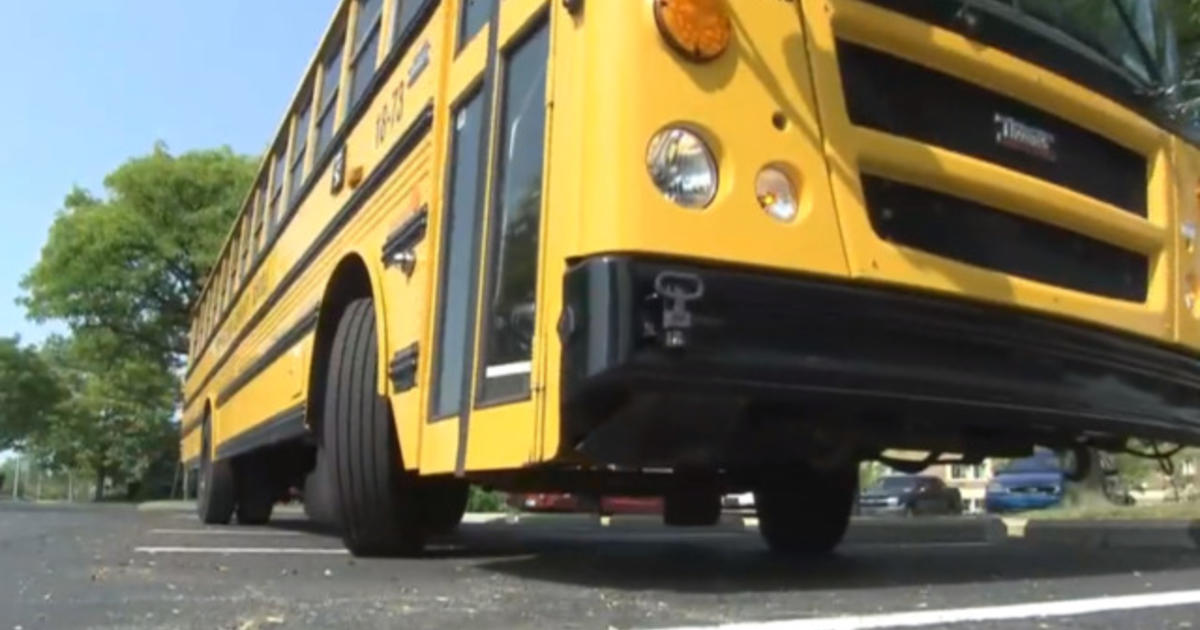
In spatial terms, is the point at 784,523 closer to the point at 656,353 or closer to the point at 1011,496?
the point at 656,353

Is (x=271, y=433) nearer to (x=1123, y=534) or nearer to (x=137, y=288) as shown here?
(x=1123, y=534)

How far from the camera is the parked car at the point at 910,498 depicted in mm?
30547

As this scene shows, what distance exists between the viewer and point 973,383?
12.6 ft

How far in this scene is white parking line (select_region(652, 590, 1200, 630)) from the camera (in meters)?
3.16

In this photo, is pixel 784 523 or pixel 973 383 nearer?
pixel 973 383

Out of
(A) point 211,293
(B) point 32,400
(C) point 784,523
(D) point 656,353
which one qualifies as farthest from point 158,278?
(D) point 656,353

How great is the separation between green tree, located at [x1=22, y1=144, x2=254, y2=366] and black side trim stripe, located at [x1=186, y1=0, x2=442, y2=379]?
31.3 meters

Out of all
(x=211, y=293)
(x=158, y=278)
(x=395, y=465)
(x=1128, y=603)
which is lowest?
(x=1128, y=603)

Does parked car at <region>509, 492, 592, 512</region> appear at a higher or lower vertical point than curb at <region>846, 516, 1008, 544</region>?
higher

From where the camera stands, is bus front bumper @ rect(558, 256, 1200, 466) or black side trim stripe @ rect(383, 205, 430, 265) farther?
black side trim stripe @ rect(383, 205, 430, 265)

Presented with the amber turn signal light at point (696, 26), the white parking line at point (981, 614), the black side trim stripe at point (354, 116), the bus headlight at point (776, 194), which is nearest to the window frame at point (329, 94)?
the black side trim stripe at point (354, 116)

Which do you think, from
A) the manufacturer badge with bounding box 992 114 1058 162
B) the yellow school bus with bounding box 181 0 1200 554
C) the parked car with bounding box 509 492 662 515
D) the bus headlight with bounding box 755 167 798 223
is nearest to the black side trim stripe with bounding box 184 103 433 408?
the yellow school bus with bounding box 181 0 1200 554

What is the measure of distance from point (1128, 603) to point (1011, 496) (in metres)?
29.4

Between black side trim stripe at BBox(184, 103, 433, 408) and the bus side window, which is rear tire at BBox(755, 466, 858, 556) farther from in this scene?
the bus side window
